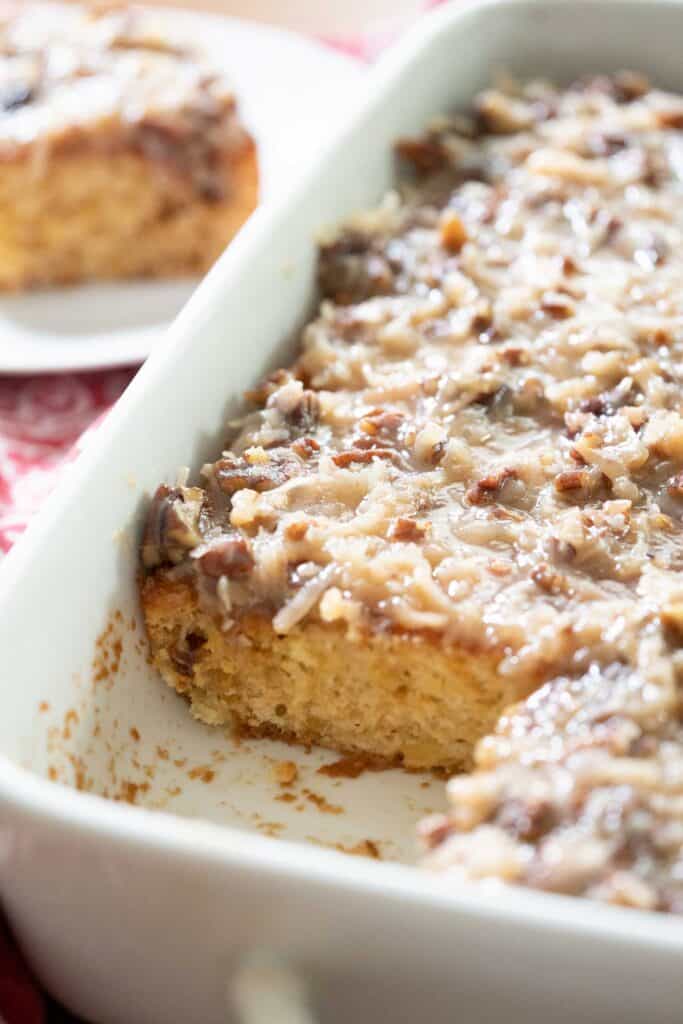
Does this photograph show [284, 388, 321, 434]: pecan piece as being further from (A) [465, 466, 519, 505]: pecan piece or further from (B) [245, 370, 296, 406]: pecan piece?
(A) [465, 466, 519, 505]: pecan piece

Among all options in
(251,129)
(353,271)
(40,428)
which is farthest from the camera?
(251,129)

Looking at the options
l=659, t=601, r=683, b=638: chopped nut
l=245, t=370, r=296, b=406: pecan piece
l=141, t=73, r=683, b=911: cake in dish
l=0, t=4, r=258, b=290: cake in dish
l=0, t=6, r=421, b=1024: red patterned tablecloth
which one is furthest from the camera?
l=0, t=4, r=258, b=290: cake in dish

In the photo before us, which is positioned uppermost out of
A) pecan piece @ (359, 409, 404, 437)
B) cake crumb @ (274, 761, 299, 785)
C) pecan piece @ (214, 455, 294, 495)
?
pecan piece @ (359, 409, 404, 437)

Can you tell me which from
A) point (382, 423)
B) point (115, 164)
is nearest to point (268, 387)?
point (382, 423)

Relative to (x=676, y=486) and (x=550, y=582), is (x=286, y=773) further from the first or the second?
(x=676, y=486)

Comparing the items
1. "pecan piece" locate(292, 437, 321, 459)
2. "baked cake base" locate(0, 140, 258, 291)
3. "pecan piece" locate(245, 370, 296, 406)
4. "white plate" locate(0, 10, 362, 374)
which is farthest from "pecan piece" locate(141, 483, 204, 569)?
"baked cake base" locate(0, 140, 258, 291)

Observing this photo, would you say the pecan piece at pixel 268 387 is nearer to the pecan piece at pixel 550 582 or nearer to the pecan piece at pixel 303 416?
the pecan piece at pixel 303 416

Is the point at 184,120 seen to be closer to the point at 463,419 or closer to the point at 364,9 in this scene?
the point at 463,419
